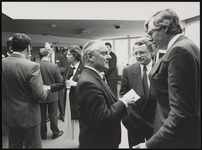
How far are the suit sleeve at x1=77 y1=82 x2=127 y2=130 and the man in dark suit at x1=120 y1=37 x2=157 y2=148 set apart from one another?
557 mm

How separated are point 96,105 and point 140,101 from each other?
708mm

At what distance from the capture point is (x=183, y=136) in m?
0.97

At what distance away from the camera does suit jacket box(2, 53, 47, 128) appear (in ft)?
5.44

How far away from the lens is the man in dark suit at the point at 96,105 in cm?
118

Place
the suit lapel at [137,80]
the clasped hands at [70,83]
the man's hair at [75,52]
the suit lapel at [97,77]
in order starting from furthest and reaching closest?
the man's hair at [75,52]
the clasped hands at [70,83]
the suit lapel at [137,80]
the suit lapel at [97,77]

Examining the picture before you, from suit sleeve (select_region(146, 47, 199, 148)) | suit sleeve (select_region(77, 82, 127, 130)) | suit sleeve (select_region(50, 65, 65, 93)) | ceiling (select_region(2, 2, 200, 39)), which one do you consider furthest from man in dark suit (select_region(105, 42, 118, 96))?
suit sleeve (select_region(146, 47, 199, 148))

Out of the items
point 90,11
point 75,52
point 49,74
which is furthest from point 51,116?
point 90,11

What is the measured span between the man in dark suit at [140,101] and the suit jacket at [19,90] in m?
0.98

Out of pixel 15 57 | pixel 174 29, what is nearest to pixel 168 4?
pixel 174 29

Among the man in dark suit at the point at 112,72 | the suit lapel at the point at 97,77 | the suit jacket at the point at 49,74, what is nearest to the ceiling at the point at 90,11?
the man in dark suit at the point at 112,72

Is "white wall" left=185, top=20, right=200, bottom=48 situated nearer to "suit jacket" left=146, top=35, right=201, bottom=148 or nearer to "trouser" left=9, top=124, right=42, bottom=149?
"suit jacket" left=146, top=35, right=201, bottom=148

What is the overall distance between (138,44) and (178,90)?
3.76 feet

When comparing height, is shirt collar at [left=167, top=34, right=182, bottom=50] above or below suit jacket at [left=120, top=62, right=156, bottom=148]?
above

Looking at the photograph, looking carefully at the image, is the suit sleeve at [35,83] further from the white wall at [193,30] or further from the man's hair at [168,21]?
the white wall at [193,30]
